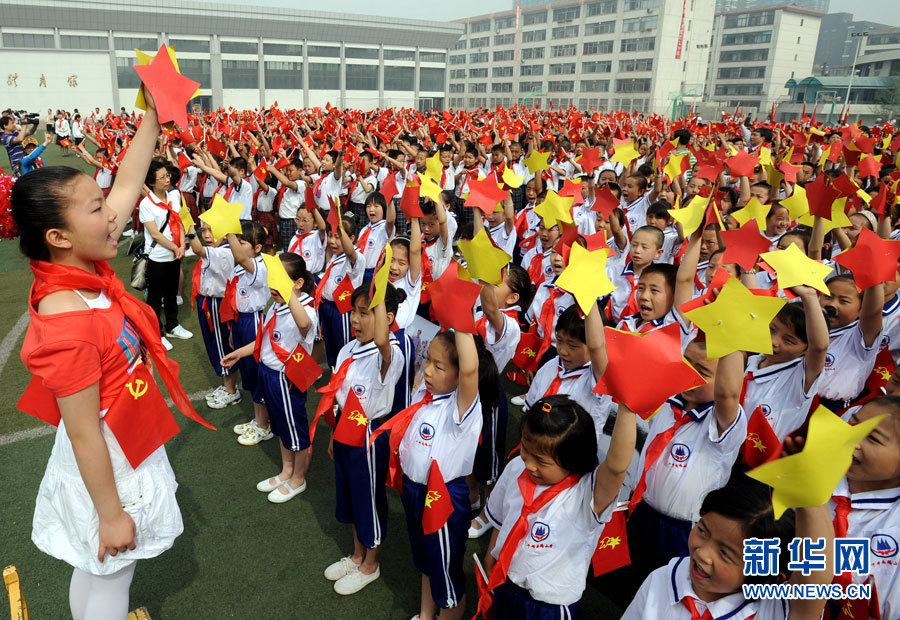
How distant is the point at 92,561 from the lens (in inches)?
57.8

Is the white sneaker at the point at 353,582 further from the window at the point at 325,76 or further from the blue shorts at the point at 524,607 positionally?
the window at the point at 325,76

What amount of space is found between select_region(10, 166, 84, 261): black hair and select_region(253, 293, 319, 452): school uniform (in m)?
1.54

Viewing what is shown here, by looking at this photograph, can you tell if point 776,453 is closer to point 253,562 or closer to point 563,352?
point 563,352

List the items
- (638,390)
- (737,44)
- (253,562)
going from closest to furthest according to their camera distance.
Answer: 1. (638,390)
2. (253,562)
3. (737,44)

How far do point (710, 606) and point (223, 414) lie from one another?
3236 millimetres

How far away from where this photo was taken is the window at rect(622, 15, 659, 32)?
41909 millimetres

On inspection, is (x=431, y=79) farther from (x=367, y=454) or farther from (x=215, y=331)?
(x=367, y=454)

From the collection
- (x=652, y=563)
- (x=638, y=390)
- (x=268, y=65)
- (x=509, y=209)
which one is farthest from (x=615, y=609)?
(x=268, y=65)

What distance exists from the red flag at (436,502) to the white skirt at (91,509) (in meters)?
0.78

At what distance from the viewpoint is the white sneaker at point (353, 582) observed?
235cm

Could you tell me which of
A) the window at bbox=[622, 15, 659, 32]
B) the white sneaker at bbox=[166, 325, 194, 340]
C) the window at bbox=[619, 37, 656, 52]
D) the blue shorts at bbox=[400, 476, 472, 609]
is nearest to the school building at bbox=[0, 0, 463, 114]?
the window at bbox=[619, 37, 656, 52]

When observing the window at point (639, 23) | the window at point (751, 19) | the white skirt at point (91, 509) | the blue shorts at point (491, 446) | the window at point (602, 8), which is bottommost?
the blue shorts at point (491, 446)

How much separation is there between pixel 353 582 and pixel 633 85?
157 ft

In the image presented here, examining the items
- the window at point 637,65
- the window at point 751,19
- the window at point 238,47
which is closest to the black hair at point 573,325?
the window at point 238,47
